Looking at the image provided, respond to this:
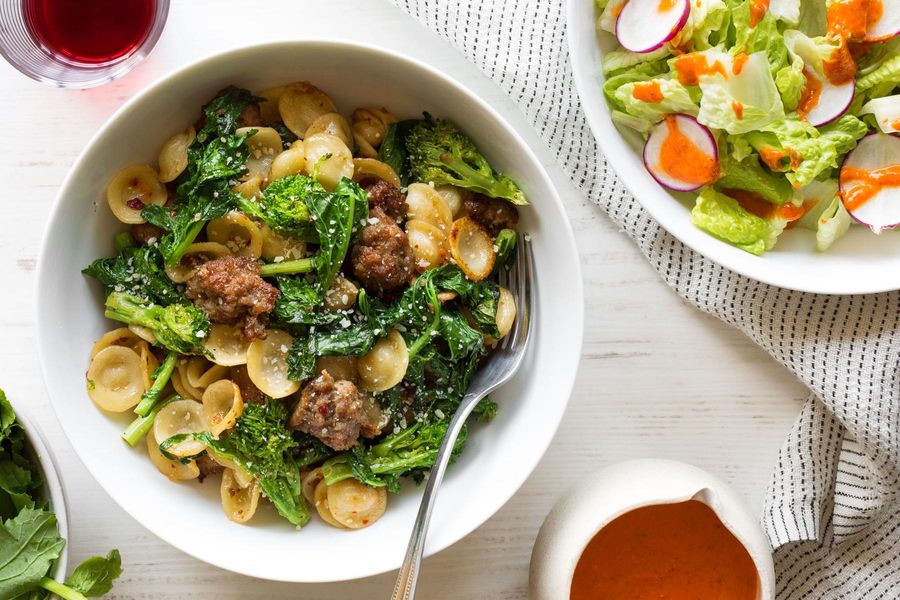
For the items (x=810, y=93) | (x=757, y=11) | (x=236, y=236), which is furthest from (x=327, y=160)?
(x=810, y=93)

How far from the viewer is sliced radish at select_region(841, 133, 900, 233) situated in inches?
97.9

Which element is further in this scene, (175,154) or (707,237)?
(707,237)

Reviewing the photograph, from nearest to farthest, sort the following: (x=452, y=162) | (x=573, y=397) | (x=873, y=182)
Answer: (x=452, y=162)
(x=873, y=182)
(x=573, y=397)

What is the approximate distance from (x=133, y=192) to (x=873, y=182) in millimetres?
2073

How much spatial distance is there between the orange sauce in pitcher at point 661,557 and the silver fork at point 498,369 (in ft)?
1.71

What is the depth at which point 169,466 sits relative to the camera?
93.2 inches

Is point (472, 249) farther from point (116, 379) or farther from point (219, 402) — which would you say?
point (116, 379)

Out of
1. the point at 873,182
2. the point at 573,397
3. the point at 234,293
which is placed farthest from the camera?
the point at 573,397

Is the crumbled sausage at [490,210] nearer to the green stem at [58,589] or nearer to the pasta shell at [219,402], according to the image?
the pasta shell at [219,402]

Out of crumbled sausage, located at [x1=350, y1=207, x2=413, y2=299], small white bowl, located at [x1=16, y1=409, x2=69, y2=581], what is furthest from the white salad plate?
small white bowl, located at [x1=16, y1=409, x2=69, y2=581]

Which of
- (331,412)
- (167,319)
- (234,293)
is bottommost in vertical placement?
(331,412)

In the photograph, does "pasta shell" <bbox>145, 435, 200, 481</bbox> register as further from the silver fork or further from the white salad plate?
the white salad plate

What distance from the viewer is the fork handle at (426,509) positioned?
7.23 feet

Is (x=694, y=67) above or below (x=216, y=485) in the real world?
above
